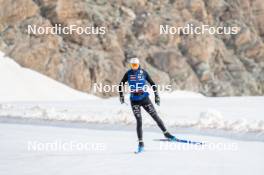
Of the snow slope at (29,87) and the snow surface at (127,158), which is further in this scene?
the snow slope at (29,87)

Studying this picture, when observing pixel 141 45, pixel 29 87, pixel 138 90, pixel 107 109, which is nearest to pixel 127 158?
pixel 138 90

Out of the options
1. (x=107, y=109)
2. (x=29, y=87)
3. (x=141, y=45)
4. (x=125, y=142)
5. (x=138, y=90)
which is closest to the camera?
(x=138, y=90)

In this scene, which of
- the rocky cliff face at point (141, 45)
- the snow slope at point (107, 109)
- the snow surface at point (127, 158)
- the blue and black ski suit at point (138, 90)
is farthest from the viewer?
the rocky cliff face at point (141, 45)

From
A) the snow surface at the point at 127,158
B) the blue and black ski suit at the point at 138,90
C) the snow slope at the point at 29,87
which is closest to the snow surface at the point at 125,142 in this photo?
the snow surface at the point at 127,158

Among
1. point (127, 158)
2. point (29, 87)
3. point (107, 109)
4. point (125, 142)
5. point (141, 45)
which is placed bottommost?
point (127, 158)

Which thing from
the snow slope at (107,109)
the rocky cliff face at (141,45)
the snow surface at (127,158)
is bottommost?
the snow surface at (127,158)

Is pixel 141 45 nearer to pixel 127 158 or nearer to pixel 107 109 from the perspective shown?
pixel 107 109

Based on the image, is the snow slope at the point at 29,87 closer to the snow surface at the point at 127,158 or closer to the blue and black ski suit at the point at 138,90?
the snow surface at the point at 127,158

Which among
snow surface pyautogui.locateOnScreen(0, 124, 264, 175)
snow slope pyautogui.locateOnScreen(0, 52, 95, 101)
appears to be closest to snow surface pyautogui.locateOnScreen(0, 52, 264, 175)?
snow surface pyautogui.locateOnScreen(0, 124, 264, 175)

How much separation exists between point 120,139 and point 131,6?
119ft

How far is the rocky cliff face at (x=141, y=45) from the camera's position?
41.2 meters

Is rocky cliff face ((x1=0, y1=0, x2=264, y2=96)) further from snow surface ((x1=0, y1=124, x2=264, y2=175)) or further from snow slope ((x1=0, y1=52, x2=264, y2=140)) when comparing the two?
snow surface ((x1=0, y1=124, x2=264, y2=175))

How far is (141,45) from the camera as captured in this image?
4659 cm

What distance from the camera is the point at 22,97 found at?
37.0m
